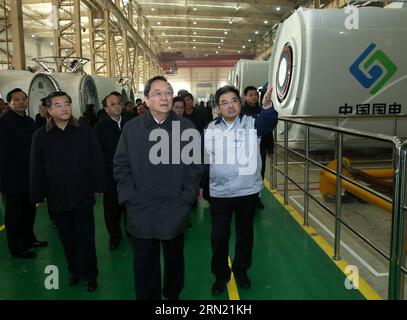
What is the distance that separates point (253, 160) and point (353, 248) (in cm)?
174

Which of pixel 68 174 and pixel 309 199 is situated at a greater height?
pixel 68 174

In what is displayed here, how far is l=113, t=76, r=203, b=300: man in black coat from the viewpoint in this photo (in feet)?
7.77

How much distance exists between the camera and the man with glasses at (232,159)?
9.38 ft

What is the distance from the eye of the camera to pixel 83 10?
2175 cm

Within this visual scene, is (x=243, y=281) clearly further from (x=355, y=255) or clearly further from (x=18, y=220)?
(x=18, y=220)

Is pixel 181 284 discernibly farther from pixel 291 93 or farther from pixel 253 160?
pixel 291 93

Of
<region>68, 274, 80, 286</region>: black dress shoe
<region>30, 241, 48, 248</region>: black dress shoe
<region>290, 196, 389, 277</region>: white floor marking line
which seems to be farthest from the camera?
<region>30, 241, 48, 248</region>: black dress shoe

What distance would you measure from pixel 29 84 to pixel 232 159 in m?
5.57

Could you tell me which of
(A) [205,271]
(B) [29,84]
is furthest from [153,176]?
(B) [29,84]

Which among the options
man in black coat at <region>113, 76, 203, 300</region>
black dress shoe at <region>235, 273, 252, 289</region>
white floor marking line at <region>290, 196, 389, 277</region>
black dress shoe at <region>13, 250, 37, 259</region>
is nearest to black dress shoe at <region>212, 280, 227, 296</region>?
black dress shoe at <region>235, 273, 252, 289</region>

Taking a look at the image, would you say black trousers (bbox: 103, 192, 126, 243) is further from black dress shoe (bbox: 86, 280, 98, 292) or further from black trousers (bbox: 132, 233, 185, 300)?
black trousers (bbox: 132, 233, 185, 300)

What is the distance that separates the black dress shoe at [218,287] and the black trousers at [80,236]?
38.4 inches

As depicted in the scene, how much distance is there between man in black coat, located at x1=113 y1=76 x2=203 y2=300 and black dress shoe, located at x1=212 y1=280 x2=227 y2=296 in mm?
766

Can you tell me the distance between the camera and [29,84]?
23.2 ft
